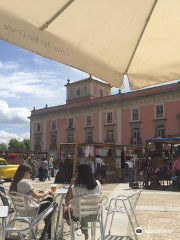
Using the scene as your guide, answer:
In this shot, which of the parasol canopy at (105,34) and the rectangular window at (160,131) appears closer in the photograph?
the parasol canopy at (105,34)

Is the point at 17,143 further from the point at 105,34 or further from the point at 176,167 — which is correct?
the point at 105,34

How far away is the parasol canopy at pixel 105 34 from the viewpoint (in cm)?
253

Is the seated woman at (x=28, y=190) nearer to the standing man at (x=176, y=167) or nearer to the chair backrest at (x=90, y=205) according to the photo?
the chair backrest at (x=90, y=205)

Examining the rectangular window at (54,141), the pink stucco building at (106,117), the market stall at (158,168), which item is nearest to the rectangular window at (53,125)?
the pink stucco building at (106,117)

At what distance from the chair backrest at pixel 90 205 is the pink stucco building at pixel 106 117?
26.3 m

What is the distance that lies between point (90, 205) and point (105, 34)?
2.31 m

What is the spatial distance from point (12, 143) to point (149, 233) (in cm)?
11123

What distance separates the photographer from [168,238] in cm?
492

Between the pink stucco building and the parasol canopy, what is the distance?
26705mm

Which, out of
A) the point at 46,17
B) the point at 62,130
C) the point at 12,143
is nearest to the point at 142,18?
the point at 46,17

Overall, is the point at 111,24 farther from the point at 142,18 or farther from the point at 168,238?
the point at 168,238

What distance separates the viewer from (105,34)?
3166 millimetres

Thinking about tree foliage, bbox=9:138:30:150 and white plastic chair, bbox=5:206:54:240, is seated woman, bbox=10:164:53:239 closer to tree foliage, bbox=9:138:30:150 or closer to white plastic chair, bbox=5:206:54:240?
white plastic chair, bbox=5:206:54:240

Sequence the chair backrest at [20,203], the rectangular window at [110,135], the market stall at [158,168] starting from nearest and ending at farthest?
the chair backrest at [20,203], the market stall at [158,168], the rectangular window at [110,135]
